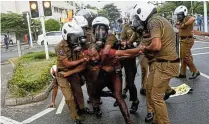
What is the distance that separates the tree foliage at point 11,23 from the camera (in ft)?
142

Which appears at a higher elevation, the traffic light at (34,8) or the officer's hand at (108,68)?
the traffic light at (34,8)

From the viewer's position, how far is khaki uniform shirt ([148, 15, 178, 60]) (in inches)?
160

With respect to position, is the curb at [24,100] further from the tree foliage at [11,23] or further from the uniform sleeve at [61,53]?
the tree foliage at [11,23]

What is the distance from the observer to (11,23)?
4372 centimetres

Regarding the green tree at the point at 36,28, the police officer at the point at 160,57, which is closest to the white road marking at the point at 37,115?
the police officer at the point at 160,57

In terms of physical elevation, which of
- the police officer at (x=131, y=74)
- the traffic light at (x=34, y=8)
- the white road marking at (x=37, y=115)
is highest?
the traffic light at (x=34, y=8)

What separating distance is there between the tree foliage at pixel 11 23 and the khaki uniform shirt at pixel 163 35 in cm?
4181

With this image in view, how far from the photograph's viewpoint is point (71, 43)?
5008mm

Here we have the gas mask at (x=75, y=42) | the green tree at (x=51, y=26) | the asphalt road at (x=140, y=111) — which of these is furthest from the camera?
A: the green tree at (x=51, y=26)

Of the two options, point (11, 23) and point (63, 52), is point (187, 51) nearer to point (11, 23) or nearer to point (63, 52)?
point (63, 52)

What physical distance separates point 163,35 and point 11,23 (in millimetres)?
42206

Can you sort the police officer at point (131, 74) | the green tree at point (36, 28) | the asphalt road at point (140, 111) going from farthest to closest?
the green tree at point (36, 28)
the police officer at point (131, 74)
the asphalt road at point (140, 111)

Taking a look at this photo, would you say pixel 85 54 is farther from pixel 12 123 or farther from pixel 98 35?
pixel 12 123

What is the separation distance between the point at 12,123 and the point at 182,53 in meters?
4.42
